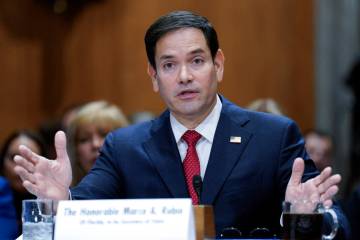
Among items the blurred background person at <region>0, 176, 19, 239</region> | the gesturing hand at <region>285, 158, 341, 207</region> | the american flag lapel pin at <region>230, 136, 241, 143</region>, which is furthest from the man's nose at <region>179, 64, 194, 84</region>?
the blurred background person at <region>0, 176, 19, 239</region>

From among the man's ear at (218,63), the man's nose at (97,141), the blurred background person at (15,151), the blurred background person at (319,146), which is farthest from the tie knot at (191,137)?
the blurred background person at (319,146)

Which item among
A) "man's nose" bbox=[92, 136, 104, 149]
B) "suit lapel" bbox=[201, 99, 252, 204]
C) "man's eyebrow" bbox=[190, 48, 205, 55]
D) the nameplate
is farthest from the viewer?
"man's nose" bbox=[92, 136, 104, 149]

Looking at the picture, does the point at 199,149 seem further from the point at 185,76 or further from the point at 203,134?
the point at 185,76

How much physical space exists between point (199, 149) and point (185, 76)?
13.7 inches

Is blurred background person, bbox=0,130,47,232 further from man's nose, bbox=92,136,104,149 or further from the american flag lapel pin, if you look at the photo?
the american flag lapel pin

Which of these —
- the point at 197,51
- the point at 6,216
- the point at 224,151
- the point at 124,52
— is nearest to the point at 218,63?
the point at 197,51

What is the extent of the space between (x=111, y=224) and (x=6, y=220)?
2088mm

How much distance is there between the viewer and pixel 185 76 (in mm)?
3889

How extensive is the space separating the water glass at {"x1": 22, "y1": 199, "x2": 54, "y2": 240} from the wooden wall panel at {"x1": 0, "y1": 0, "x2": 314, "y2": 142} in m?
5.15

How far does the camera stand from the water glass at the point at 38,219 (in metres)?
3.12

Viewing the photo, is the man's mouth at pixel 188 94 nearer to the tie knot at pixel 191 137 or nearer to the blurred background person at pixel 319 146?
the tie knot at pixel 191 137

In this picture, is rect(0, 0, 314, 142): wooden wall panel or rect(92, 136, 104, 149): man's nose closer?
rect(92, 136, 104, 149): man's nose

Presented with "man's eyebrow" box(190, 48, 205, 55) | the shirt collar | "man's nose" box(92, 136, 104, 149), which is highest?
"man's eyebrow" box(190, 48, 205, 55)

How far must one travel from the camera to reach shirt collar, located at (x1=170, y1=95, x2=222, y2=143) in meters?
4.02
